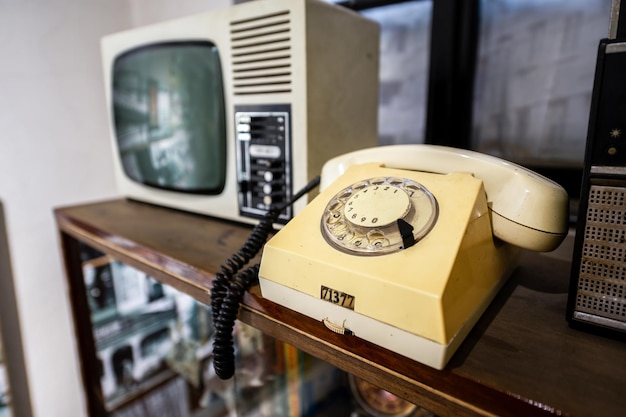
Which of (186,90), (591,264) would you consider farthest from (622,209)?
(186,90)

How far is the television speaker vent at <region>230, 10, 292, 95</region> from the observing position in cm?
68

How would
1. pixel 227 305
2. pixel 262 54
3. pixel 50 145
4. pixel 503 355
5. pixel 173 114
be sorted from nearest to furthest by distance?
1. pixel 503 355
2. pixel 227 305
3. pixel 262 54
4. pixel 173 114
5. pixel 50 145

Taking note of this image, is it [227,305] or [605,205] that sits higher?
[605,205]

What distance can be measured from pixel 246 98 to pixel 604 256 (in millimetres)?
585

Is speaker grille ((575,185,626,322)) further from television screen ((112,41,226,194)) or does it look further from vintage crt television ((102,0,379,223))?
television screen ((112,41,226,194))

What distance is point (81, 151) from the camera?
4.11 feet

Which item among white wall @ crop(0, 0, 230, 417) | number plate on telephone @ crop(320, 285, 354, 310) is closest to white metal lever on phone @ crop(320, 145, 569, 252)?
number plate on telephone @ crop(320, 285, 354, 310)

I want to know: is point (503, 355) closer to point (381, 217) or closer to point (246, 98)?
point (381, 217)

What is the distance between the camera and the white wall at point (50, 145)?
1.11m

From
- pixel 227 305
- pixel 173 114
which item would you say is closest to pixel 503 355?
pixel 227 305

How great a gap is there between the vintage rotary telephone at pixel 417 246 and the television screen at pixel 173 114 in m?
0.36

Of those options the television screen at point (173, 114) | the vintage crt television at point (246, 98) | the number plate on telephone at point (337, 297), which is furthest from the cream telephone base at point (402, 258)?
the television screen at point (173, 114)

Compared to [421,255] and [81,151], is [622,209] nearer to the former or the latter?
[421,255]

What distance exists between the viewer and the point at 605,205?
40 centimetres
